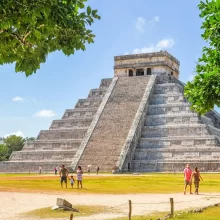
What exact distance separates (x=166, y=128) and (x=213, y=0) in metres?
34.3

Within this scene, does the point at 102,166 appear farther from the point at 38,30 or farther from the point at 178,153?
the point at 38,30

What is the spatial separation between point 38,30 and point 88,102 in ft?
161

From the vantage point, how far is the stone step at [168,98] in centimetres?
5028

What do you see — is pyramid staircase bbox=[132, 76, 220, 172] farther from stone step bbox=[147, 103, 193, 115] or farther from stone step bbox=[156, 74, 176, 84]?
stone step bbox=[156, 74, 176, 84]

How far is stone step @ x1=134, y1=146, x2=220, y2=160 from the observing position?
135ft

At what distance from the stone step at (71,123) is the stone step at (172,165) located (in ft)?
34.5

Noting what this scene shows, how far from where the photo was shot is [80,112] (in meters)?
53.9

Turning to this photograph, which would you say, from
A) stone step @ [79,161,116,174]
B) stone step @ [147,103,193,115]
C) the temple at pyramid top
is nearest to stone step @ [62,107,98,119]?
stone step @ [147,103,193,115]

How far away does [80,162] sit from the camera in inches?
1724

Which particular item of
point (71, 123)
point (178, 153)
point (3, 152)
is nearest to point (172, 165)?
point (178, 153)

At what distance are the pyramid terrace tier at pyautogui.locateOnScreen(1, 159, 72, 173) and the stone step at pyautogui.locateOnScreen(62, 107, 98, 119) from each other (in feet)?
30.2

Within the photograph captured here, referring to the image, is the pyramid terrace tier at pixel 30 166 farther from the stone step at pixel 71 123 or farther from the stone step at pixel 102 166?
the stone step at pixel 71 123

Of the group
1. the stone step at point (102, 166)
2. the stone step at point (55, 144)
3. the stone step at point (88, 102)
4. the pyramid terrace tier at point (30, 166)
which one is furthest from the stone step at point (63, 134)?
the stone step at point (102, 166)

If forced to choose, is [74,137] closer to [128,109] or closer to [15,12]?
[128,109]
